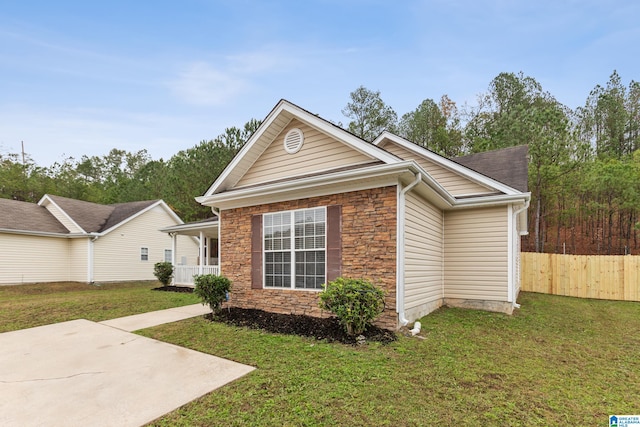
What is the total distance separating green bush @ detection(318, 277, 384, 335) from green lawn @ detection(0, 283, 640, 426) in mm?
470

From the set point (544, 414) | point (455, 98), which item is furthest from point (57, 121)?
Answer: point (455, 98)

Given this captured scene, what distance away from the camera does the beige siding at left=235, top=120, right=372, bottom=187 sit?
23.4 ft

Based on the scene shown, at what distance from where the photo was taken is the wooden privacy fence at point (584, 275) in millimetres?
10734

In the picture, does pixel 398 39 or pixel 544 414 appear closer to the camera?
pixel 544 414

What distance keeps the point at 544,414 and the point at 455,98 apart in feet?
87.3

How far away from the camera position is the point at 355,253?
609 cm

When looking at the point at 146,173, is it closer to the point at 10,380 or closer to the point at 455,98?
the point at 455,98

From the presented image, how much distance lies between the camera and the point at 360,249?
6.05 m

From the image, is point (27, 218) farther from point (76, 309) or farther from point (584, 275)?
point (584, 275)

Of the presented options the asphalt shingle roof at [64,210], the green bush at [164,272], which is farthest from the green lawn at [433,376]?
the asphalt shingle roof at [64,210]

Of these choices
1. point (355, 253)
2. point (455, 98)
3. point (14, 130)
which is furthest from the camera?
point (14, 130)

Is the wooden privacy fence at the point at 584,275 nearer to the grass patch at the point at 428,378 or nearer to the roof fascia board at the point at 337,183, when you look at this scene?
the grass patch at the point at 428,378

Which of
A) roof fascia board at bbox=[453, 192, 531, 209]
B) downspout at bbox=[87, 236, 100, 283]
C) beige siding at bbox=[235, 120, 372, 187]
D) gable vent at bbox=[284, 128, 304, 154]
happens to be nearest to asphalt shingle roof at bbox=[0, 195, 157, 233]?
Result: downspout at bbox=[87, 236, 100, 283]

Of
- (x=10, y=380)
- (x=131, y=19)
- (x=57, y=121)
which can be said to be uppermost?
(x=131, y=19)
